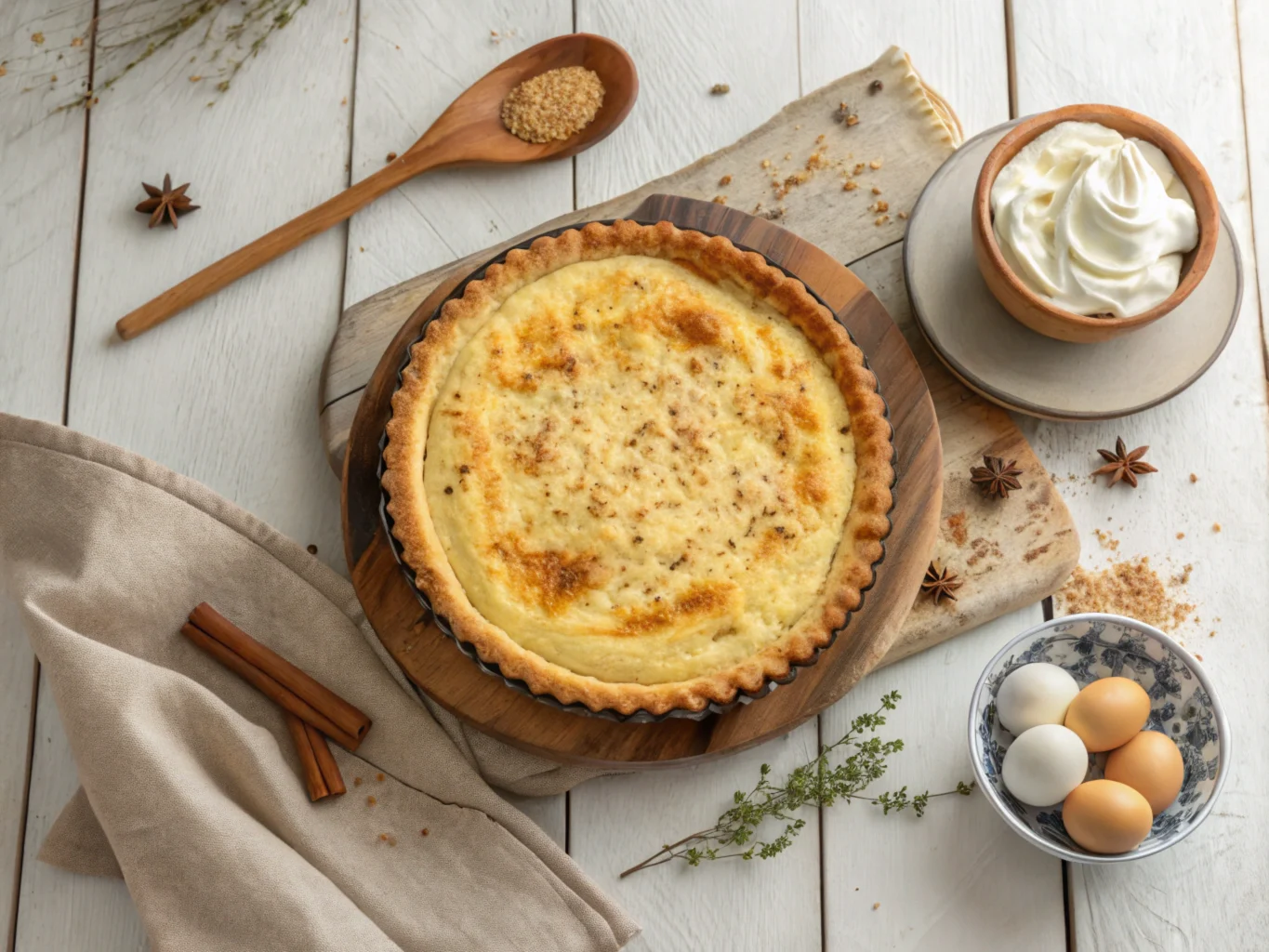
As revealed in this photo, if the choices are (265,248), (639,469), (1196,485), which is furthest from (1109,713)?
(265,248)

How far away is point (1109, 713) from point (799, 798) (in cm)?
83

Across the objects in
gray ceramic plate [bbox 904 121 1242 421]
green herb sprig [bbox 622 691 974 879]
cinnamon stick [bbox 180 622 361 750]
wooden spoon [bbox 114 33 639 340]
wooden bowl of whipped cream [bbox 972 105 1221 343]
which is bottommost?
green herb sprig [bbox 622 691 974 879]

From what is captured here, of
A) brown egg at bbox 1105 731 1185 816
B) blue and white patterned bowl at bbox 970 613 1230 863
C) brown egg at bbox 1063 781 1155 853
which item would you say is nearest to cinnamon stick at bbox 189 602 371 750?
blue and white patterned bowl at bbox 970 613 1230 863

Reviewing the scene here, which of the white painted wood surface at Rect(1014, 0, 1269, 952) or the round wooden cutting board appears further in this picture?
the white painted wood surface at Rect(1014, 0, 1269, 952)

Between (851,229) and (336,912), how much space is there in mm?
2312

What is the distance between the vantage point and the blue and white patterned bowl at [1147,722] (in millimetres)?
2744

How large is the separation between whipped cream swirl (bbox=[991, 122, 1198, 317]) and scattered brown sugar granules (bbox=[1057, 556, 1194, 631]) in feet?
2.56

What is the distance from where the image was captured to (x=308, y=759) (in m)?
2.77

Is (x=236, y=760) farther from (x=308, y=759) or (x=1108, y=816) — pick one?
(x=1108, y=816)

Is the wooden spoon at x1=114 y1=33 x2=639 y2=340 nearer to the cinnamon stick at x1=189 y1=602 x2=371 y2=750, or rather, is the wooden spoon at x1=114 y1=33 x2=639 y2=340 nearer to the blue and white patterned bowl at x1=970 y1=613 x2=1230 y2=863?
the cinnamon stick at x1=189 y1=602 x2=371 y2=750

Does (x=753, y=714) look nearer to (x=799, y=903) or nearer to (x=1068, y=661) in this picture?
(x=799, y=903)

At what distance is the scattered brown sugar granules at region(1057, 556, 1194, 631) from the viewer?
9.90 feet

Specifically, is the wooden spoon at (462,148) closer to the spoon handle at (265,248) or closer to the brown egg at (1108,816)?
the spoon handle at (265,248)

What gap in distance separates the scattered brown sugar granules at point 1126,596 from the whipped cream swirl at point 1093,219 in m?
0.78
